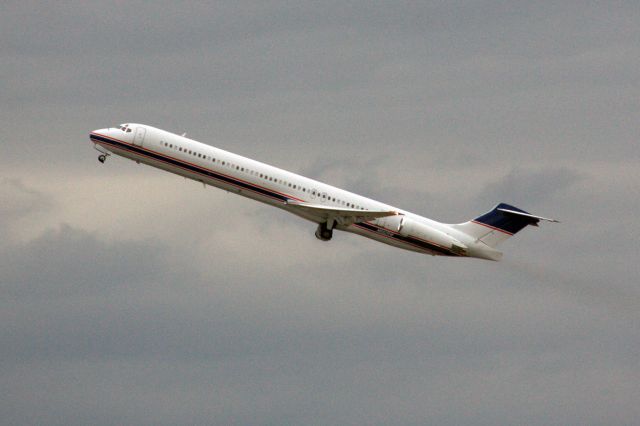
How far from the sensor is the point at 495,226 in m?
108

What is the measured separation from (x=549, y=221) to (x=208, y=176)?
2494 centimetres

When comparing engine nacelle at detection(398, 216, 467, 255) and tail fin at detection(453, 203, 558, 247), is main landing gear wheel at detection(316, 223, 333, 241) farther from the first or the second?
tail fin at detection(453, 203, 558, 247)

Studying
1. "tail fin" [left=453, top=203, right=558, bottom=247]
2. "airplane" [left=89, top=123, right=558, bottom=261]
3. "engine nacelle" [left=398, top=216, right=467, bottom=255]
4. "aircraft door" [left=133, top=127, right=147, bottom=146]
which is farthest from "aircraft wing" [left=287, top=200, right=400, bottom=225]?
"aircraft door" [left=133, top=127, right=147, bottom=146]

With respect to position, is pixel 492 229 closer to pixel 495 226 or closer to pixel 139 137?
pixel 495 226

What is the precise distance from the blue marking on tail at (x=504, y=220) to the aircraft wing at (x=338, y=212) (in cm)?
875

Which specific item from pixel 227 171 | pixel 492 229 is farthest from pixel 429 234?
pixel 227 171

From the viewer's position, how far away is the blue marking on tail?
4240 inches

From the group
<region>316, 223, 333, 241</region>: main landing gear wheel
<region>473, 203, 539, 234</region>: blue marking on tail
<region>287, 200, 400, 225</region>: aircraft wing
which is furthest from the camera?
<region>473, 203, 539, 234</region>: blue marking on tail

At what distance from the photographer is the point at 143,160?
336 feet

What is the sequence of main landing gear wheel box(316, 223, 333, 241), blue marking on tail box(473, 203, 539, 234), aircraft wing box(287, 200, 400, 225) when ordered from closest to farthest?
aircraft wing box(287, 200, 400, 225)
main landing gear wheel box(316, 223, 333, 241)
blue marking on tail box(473, 203, 539, 234)

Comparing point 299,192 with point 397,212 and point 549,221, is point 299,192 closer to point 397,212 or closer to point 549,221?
point 397,212

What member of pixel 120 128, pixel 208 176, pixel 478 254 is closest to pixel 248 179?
pixel 208 176

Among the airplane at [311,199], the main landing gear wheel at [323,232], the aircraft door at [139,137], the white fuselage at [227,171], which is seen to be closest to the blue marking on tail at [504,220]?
the airplane at [311,199]

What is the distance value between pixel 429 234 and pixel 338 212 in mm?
7825
